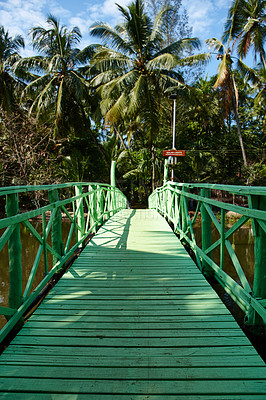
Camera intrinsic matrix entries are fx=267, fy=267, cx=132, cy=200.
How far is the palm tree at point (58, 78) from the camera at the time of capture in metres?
15.6

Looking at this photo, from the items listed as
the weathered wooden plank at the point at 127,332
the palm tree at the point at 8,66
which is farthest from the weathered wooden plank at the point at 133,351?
the palm tree at the point at 8,66

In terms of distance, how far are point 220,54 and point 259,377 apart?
1976 cm

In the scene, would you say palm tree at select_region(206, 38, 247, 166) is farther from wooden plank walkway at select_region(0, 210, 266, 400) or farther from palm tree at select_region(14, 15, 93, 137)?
wooden plank walkway at select_region(0, 210, 266, 400)

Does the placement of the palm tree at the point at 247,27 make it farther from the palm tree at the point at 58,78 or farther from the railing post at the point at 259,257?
the railing post at the point at 259,257

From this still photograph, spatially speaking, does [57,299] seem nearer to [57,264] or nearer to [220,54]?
[57,264]

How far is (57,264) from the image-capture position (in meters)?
3.20

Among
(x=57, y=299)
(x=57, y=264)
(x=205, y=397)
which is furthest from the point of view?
(x=57, y=264)

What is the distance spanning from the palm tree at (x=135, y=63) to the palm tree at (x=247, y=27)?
4.28 m

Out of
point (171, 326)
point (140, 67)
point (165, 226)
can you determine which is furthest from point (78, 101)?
point (171, 326)

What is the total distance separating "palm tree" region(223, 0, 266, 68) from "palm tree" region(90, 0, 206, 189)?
428 cm

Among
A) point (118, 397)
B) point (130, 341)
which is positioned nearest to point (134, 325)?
point (130, 341)

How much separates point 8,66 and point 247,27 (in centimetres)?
1544

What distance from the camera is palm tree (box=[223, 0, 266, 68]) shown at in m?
16.7

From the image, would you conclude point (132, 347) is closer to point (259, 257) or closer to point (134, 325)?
point (134, 325)
